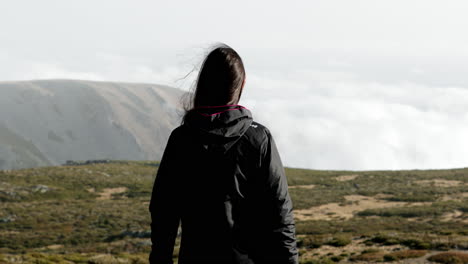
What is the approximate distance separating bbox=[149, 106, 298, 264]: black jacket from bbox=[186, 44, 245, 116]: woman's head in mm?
84

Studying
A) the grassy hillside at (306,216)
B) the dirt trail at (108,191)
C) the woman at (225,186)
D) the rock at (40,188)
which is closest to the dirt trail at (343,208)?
the grassy hillside at (306,216)

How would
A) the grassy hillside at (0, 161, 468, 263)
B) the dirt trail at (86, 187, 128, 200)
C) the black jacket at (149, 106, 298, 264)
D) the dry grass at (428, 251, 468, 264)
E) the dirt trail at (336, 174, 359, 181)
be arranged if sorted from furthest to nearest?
the dirt trail at (336, 174, 359, 181)
the dirt trail at (86, 187, 128, 200)
the grassy hillside at (0, 161, 468, 263)
the dry grass at (428, 251, 468, 264)
the black jacket at (149, 106, 298, 264)

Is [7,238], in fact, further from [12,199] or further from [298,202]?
[298,202]

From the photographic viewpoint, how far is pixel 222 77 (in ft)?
11.8

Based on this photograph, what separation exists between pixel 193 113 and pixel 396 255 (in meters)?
20.1

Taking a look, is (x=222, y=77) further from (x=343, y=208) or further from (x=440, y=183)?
(x=440, y=183)

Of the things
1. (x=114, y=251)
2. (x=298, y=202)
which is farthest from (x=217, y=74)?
(x=298, y=202)

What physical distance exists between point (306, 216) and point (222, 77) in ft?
198

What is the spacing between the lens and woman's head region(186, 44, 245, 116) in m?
3.59

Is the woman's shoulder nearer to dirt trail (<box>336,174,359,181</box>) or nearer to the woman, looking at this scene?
the woman

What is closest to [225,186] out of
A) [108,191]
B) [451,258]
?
[451,258]

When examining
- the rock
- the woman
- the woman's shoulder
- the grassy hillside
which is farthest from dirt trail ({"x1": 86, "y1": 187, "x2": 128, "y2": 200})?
the woman's shoulder

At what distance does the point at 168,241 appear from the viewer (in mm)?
3717

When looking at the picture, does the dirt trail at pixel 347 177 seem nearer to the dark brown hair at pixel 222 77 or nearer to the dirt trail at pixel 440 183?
the dirt trail at pixel 440 183
